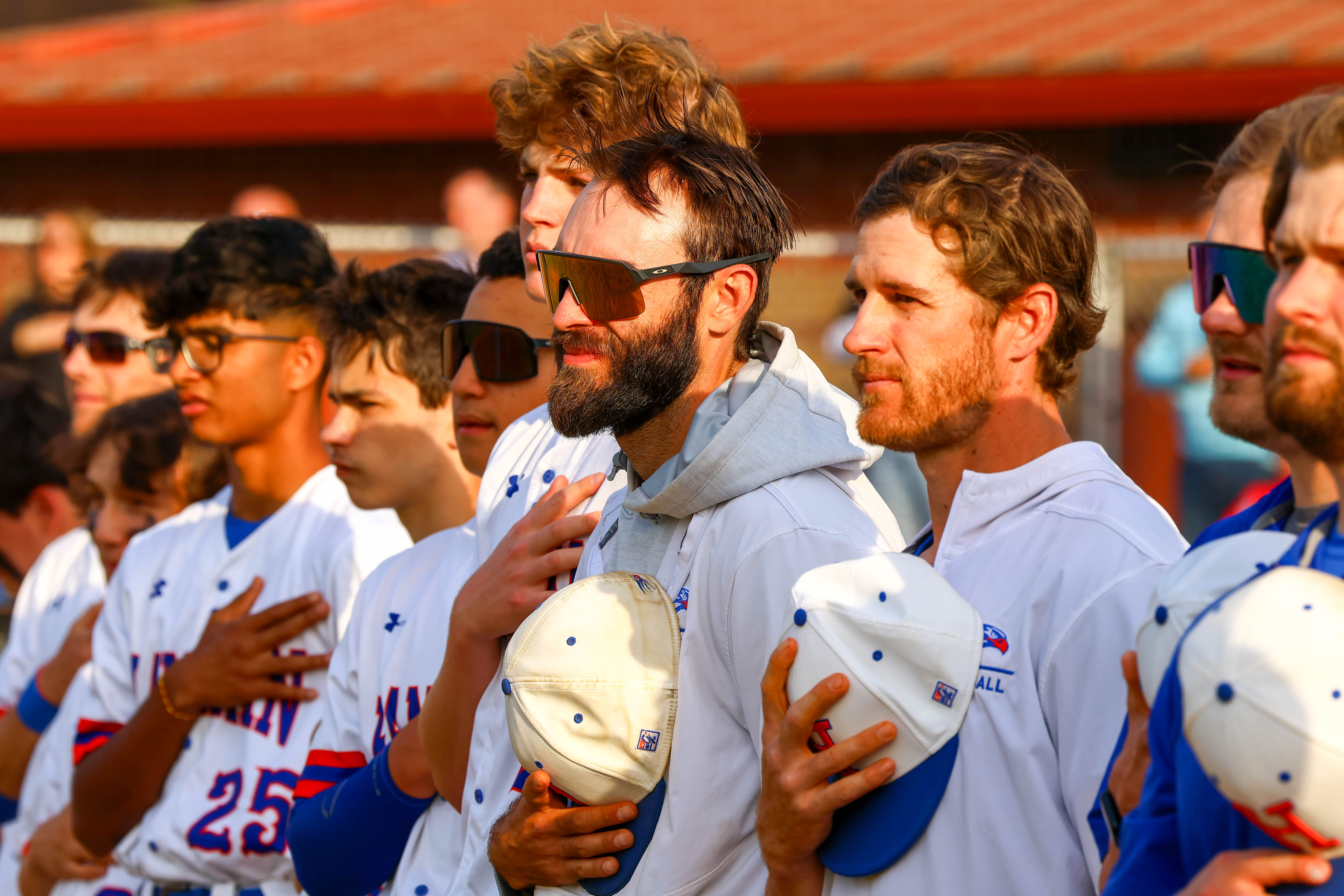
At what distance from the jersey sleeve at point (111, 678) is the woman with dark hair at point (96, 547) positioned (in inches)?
14.1

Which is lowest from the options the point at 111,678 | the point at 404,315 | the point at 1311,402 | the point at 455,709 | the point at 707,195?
the point at 111,678

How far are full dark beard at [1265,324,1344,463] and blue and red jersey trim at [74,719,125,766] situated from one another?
3.45m

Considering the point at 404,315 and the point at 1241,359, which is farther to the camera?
the point at 404,315

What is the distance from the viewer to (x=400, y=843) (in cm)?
282

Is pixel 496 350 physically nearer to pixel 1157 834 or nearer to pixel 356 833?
pixel 356 833

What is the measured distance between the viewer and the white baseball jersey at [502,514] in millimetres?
2432

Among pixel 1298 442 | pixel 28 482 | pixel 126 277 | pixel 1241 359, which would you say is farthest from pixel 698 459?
pixel 28 482

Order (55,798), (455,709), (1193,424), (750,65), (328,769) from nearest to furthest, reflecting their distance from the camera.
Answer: (455,709), (328,769), (55,798), (1193,424), (750,65)

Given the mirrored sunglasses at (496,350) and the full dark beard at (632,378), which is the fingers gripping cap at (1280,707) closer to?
the full dark beard at (632,378)

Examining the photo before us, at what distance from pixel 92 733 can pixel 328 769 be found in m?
1.34

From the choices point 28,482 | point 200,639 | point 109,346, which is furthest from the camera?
point 28,482

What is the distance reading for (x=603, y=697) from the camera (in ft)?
6.45

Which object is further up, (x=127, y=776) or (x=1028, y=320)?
(x=1028, y=320)

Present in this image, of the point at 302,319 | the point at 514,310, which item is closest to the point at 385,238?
the point at 302,319
